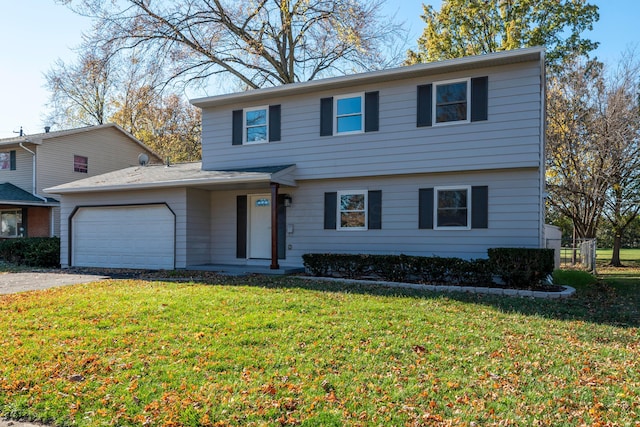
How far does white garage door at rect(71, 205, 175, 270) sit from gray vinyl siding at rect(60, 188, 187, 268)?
20cm

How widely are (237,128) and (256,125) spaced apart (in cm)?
65

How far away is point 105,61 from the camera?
18453mm

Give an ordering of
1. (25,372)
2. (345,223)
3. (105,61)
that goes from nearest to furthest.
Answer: (25,372), (345,223), (105,61)

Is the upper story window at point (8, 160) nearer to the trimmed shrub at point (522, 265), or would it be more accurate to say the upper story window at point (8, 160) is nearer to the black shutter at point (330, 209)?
the black shutter at point (330, 209)

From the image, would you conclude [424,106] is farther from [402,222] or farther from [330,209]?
[330,209]

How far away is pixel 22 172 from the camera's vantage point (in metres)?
20.8

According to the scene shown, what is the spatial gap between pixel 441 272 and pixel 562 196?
47.8ft

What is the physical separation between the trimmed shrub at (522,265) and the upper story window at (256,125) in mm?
7267

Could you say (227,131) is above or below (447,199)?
above

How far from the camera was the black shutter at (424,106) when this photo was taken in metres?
11.4

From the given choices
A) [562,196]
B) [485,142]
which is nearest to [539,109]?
[485,142]

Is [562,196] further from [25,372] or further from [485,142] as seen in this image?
[25,372]

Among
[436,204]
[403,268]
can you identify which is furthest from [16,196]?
[436,204]

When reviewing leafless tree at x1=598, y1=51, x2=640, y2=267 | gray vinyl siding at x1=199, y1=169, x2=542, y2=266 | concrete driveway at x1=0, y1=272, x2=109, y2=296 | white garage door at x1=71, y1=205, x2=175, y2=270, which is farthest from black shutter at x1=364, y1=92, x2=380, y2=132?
leafless tree at x1=598, y1=51, x2=640, y2=267
